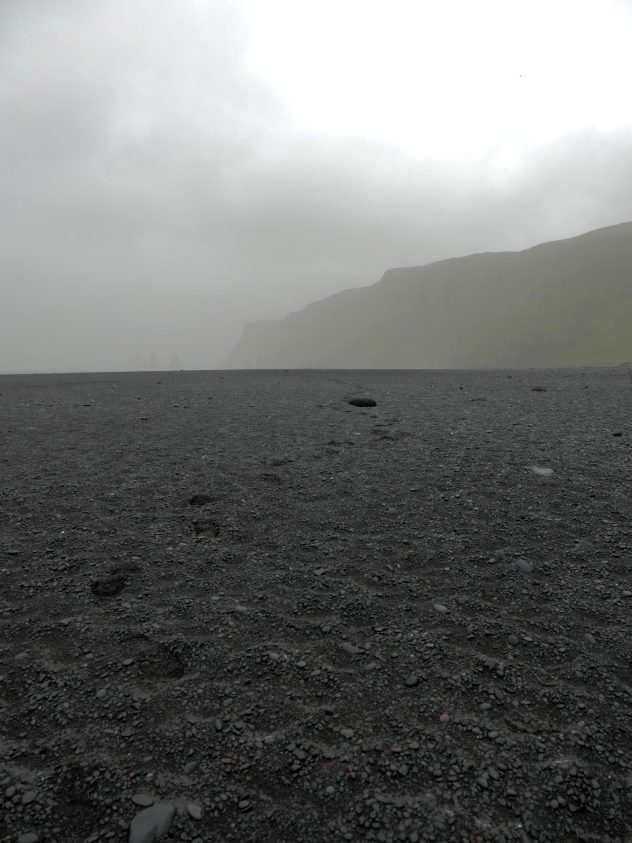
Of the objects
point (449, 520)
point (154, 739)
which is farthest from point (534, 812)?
point (449, 520)

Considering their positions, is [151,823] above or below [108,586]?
below

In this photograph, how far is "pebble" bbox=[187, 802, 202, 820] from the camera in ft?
8.97

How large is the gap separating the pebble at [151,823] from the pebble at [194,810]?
9 cm

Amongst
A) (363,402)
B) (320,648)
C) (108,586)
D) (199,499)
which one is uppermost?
(363,402)

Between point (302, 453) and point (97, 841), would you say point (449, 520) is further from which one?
point (97, 841)

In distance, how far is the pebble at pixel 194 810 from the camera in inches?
108

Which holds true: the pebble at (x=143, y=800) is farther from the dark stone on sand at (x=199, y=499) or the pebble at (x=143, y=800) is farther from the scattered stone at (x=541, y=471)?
the scattered stone at (x=541, y=471)

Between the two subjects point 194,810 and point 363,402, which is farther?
point 363,402

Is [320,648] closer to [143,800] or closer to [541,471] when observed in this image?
[143,800]

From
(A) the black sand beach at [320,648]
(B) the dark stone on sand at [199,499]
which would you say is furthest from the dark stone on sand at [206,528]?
(B) the dark stone on sand at [199,499]

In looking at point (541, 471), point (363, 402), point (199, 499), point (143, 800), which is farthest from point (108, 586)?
point (363, 402)

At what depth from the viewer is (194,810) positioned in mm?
2771

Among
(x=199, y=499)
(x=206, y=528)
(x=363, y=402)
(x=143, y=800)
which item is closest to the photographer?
(x=143, y=800)

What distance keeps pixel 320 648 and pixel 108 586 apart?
259cm
